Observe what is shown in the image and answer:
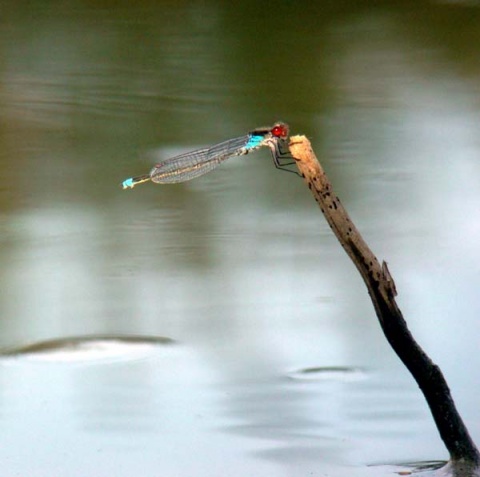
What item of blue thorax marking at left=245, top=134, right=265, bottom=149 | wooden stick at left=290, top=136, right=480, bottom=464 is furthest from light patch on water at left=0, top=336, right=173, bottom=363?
wooden stick at left=290, top=136, right=480, bottom=464

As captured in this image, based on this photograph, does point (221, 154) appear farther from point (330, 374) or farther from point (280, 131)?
point (330, 374)

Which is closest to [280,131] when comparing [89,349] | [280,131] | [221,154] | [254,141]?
[280,131]

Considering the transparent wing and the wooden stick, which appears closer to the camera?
the wooden stick

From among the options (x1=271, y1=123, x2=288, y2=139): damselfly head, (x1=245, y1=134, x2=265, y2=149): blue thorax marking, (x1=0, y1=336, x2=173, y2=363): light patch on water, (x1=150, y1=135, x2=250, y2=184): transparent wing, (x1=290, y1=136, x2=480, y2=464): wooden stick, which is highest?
(x1=150, y1=135, x2=250, y2=184): transparent wing

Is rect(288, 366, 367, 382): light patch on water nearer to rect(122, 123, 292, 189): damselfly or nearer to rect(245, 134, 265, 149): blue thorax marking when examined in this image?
rect(122, 123, 292, 189): damselfly

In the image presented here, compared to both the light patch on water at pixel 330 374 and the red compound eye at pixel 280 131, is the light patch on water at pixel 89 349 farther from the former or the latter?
the red compound eye at pixel 280 131
